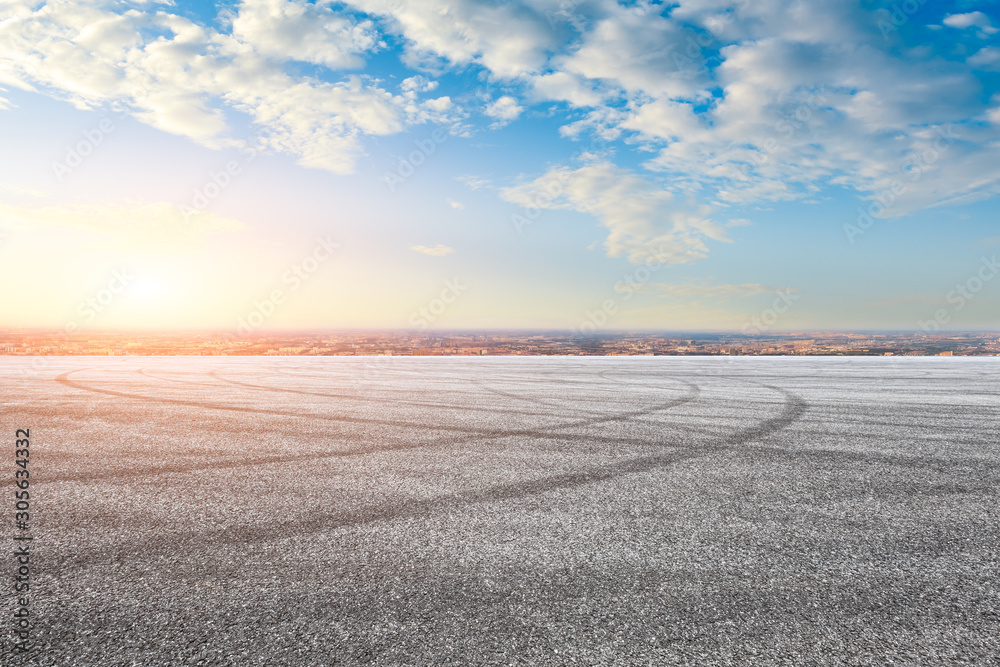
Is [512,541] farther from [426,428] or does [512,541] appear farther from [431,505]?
[426,428]

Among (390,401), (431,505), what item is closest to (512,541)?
(431,505)

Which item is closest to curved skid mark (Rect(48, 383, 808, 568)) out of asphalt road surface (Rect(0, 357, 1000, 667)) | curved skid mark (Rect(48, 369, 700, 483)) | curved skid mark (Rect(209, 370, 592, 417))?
asphalt road surface (Rect(0, 357, 1000, 667))

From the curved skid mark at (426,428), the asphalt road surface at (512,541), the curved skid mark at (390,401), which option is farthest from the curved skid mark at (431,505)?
the curved skid mark at (390,401)

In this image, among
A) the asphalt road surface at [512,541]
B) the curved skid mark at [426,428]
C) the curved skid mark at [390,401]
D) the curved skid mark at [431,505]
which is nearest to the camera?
the asphalt road surface at [512,541]

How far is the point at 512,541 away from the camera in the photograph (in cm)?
368

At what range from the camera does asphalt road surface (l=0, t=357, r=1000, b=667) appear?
8.27ft

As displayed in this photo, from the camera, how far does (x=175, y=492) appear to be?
483 cm

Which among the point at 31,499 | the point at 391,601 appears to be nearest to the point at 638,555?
the point at 391,601

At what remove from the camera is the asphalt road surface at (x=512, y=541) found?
8.27 ft

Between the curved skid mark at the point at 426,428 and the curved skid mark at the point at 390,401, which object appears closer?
the curved skid mark at the point at 426,428

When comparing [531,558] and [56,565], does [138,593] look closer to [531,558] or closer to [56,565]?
[56,565]

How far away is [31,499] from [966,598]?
6.63 meters

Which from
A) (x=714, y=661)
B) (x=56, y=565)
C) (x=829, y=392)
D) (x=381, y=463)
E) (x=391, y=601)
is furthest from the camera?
(x=829, y=392)

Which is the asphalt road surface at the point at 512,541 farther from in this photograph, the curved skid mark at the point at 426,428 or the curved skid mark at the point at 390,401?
the curved skid mark at the point at 390,401
